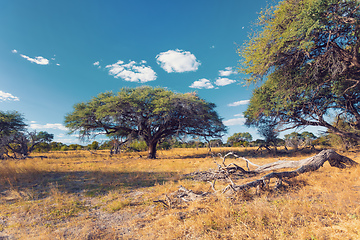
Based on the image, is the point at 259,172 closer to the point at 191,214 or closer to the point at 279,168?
the point at 279,168

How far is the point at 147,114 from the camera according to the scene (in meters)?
20.2

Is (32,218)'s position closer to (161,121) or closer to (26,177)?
(26,177)

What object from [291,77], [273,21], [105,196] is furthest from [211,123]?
[105,196]

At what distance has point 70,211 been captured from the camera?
17.3 ft

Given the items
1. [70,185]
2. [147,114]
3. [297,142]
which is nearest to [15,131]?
[147,114]

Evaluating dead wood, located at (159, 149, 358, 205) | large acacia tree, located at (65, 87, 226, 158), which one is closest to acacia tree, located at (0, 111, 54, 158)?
large acacia tree, located at (65, 87, 226, 158)

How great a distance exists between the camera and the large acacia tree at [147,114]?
18.4m

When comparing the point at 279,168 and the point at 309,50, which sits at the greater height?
the point at 309,50

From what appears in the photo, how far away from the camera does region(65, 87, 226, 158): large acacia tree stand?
1842 cm

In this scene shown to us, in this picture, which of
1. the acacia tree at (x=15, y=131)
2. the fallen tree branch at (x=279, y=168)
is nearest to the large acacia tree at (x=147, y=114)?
the acacia tree at (x=15, y=131)

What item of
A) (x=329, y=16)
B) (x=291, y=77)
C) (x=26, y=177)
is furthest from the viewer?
(x=291, y=77)

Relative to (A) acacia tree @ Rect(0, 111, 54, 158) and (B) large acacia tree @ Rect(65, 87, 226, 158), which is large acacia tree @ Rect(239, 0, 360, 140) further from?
(A) acacia tree @ Rect(0, 111, 54, 158)

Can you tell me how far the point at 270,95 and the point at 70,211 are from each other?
16716 millimetres

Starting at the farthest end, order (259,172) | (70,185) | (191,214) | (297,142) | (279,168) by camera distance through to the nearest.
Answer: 1. (297,142)
2. (70,185)
3. (259,172)
4. (279,168)
5. (191,214)
